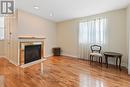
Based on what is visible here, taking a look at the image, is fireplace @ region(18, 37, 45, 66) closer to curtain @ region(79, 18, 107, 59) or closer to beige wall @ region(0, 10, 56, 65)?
beige wall @ region(0, 10, 56, 65)

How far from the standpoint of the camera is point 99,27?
5.52 meters

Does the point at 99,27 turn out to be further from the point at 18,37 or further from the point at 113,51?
the point at 18,37

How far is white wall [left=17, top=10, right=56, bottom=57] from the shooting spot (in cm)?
544

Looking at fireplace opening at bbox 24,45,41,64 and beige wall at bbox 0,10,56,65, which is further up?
beige wall at bbox 0,10,56,65

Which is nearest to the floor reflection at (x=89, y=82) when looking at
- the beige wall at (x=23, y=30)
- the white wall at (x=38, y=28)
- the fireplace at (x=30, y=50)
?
the fireplace at (x=30, y=50)

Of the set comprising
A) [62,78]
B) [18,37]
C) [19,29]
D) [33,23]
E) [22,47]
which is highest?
[33,23]

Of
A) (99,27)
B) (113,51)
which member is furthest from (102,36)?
(113,51)

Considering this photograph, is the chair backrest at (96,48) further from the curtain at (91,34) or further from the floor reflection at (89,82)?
the floor reflection at (89,82)

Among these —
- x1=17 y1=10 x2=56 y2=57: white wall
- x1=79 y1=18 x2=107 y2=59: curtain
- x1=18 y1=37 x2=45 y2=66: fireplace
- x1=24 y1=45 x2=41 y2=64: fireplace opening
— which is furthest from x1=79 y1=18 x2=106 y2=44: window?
x1=24 y1=45 x2=41 y2=64: fireplace opening

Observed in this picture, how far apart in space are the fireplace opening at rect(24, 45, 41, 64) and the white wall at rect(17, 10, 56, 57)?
0.70 m

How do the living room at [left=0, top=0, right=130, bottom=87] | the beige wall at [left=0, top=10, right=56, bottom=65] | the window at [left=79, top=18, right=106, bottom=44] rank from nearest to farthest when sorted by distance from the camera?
the living room at [left=0, top=0, right=130, bottom=87] → the beige wall at [left=0, top=10, right=56, bottom=65] → the window at [left=79, top=18, right=106, bottom=44]

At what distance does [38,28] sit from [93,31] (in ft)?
9.59

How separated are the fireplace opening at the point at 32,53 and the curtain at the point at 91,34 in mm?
2277

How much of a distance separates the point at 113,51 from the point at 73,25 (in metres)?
2.83
